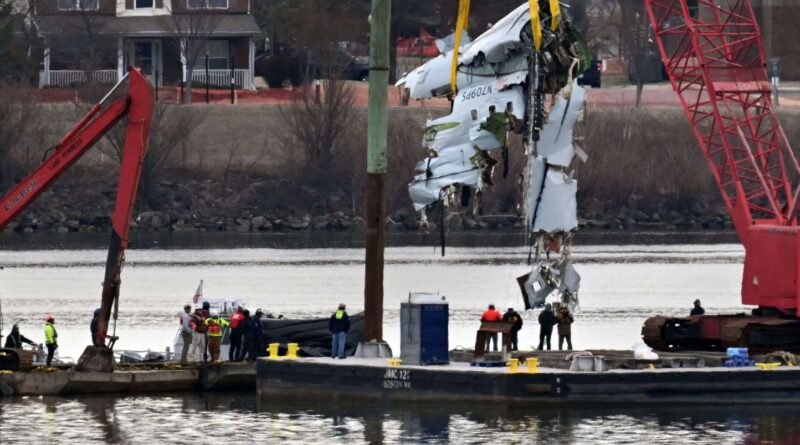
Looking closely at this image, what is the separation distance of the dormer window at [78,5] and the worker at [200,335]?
290 ft

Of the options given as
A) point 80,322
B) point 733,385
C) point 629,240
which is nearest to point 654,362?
point 733,385

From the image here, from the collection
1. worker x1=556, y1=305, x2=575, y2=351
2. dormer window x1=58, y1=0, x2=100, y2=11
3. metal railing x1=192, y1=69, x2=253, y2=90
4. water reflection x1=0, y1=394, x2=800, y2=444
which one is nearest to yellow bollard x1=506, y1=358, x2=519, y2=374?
water reflection x1=0, y1=394, x2=800, y2=444

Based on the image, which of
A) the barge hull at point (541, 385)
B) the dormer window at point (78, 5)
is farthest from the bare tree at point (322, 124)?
the barge hull at point (541, 385)

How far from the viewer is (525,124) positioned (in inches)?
1859

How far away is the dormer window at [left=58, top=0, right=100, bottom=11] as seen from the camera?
137250mm

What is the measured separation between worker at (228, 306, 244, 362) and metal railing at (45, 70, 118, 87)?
7995 centimetres

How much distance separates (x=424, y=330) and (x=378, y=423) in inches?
102

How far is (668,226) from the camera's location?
12712 centimetres

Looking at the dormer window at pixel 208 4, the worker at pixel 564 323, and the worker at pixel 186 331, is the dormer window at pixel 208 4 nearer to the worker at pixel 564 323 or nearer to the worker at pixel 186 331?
the worker at pixel 564 323

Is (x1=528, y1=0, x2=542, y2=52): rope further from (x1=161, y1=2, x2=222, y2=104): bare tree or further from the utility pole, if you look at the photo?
(x1=161, y1=2, x2=222, y2=104): bare tree

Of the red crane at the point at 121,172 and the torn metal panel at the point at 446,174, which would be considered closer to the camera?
the torn metal panel at the point at 446,174

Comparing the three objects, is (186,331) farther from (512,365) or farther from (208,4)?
(208,4)

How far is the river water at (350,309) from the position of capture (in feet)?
144

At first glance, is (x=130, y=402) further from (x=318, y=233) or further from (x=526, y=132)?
(x=318, y=233)
